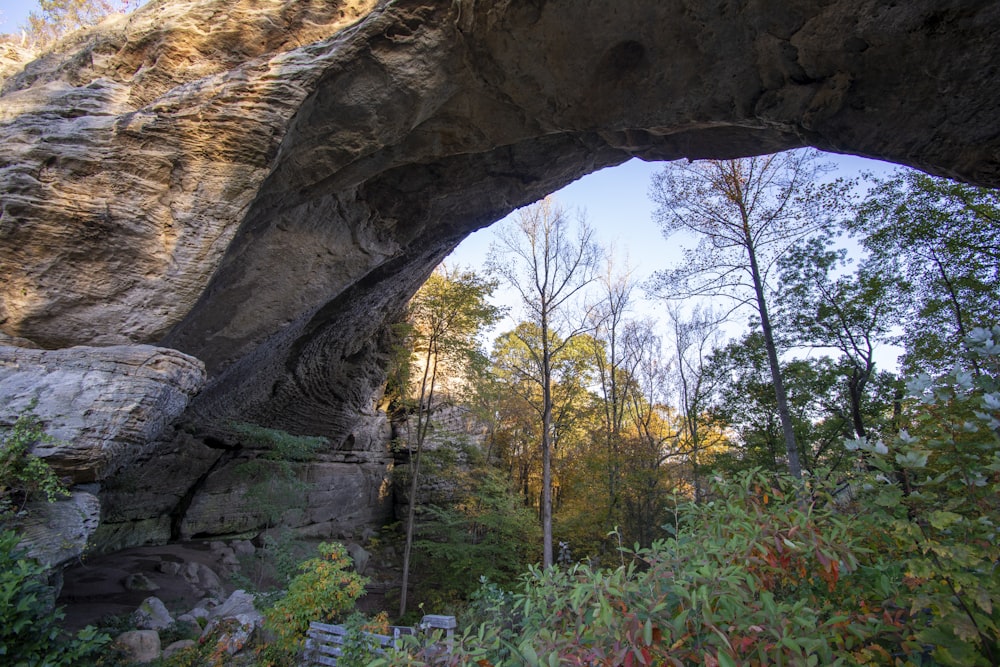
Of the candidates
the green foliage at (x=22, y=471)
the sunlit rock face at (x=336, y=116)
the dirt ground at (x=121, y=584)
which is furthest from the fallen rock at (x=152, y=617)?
the green foliage at (x=22, y=471)

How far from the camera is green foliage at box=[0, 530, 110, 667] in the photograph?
3174 millimetres

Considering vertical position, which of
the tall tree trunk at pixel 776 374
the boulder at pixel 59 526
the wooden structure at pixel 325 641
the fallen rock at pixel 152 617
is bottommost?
the fallen rock at pixel 152 617

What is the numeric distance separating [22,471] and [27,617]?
1130 mm

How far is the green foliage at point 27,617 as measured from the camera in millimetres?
3174

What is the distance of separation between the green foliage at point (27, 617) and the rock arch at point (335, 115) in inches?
95.6

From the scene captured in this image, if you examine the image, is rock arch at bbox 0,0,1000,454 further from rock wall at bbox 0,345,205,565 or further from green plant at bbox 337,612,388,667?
green plant at bbox 337,612,388,667

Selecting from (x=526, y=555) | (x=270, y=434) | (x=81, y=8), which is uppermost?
(x=81, y=8)

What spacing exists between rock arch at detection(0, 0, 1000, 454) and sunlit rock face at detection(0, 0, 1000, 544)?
0.02 meters

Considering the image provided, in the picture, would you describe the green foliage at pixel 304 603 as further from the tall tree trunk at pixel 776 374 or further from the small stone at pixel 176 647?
the tall tree trunk at pixel 776 374

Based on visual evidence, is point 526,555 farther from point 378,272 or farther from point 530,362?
point 378,272

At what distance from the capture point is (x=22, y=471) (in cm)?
370

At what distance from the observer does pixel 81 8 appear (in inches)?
479

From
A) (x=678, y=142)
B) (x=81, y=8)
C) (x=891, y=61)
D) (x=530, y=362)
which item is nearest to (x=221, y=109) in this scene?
(x=678, y=142)

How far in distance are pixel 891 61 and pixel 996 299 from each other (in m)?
7.63
